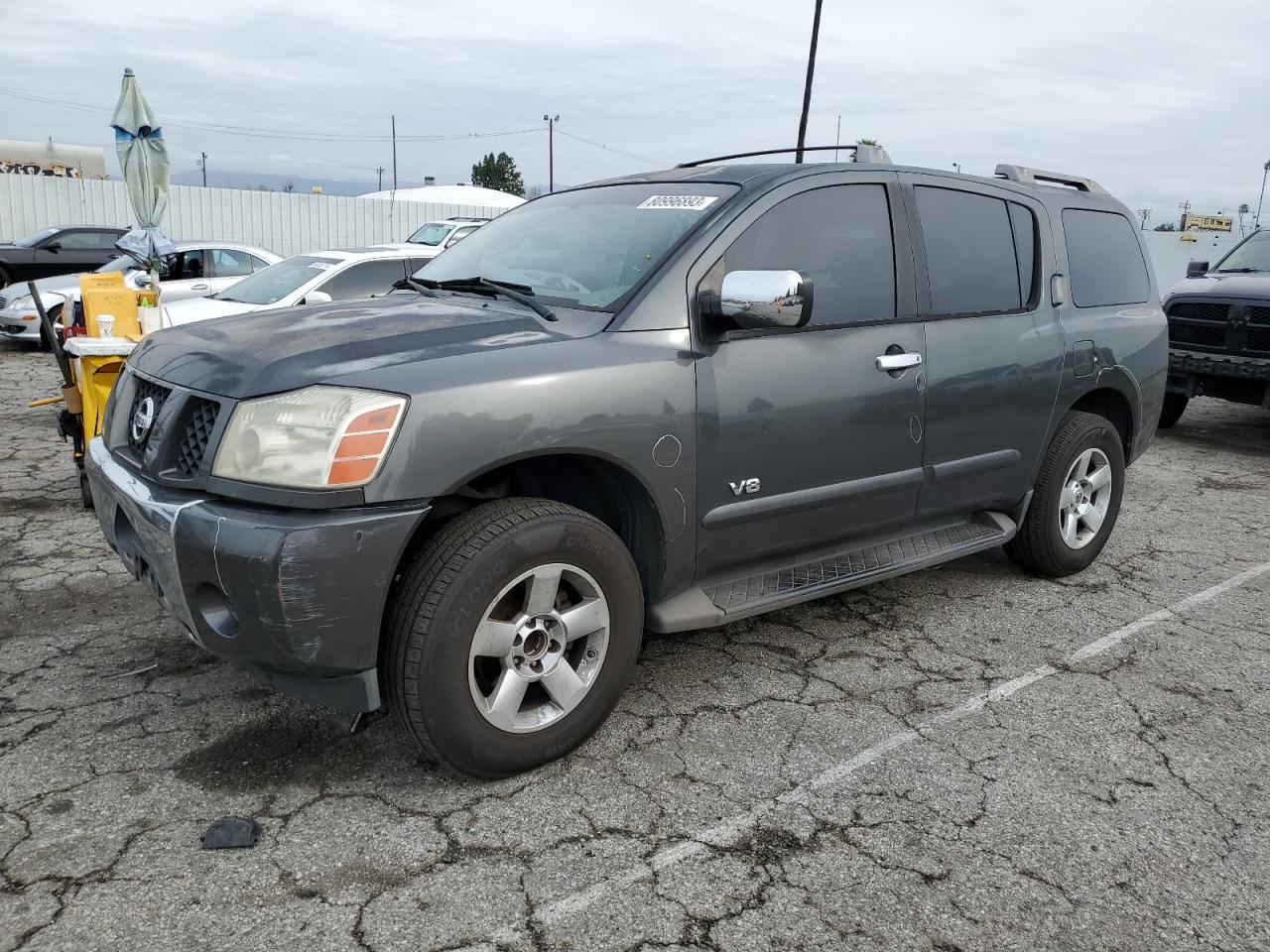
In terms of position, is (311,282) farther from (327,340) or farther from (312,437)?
(312,437)

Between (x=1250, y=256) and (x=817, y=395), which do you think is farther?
(x=1250, y=256)

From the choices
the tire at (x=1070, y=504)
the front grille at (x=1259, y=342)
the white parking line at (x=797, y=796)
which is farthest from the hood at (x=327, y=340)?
the front grille at (x=1259, y=342)

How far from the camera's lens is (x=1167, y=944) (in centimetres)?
225

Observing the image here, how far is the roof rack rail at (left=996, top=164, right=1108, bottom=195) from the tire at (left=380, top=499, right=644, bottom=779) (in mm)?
2818

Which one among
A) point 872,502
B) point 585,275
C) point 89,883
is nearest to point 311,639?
point 89,883

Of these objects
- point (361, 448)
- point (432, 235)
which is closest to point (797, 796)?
point (361, 448)

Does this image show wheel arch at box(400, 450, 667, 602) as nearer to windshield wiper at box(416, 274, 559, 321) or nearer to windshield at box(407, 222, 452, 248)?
windshield wiper at box(416, 274, 559, 321)

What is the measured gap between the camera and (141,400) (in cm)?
300

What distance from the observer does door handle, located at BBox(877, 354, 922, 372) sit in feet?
11.5

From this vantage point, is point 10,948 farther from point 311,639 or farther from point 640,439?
point 640,439

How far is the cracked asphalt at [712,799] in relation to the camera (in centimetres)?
228

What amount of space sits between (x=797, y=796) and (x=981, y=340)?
80.1 inches

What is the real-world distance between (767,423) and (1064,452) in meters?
1.89

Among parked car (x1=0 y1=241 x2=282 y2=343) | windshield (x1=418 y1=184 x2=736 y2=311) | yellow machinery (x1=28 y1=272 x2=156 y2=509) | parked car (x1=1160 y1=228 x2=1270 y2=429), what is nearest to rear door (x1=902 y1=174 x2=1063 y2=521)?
windshield (x1=418 y1=184 x2=736 y2=311)
